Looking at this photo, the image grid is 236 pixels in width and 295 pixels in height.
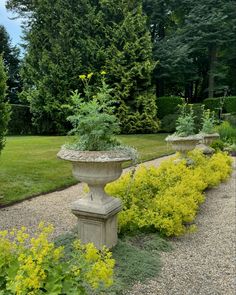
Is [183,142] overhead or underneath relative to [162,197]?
overhead

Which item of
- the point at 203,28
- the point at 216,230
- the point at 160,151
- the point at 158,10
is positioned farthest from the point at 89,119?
the point at 158,10

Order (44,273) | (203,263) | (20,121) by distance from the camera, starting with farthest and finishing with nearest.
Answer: (20,121), (203,263), (44,273)

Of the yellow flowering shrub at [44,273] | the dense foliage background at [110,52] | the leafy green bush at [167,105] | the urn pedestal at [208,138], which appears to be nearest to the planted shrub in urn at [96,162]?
the yellow flowering shrub at [44,273]

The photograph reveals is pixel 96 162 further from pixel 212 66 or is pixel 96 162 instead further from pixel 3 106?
pixel 212 66

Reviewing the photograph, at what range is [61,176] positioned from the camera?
6.58 m

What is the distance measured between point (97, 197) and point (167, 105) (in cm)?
1409

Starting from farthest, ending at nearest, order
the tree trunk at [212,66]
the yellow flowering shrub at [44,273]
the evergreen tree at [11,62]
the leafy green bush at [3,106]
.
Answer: the evergreen tree at [11,62] < the tree trunk at [212,66] < the leafy green bush at [3,106] < the yellow flowering shrub at [44,273]

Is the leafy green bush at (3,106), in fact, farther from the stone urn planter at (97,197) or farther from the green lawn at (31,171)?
the stone urn planter at (97,197)

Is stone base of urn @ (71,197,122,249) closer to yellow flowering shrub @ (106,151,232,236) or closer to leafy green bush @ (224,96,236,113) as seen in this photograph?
yellow flowering shrub @ (106,151,232,236)

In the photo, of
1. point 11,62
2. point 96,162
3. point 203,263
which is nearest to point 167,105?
point 11,62

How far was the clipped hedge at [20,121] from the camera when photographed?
1644cm

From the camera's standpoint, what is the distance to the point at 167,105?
666 inches

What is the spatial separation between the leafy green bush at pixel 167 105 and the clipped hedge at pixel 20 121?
621 cm

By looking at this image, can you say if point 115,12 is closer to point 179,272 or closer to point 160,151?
point 160,151
